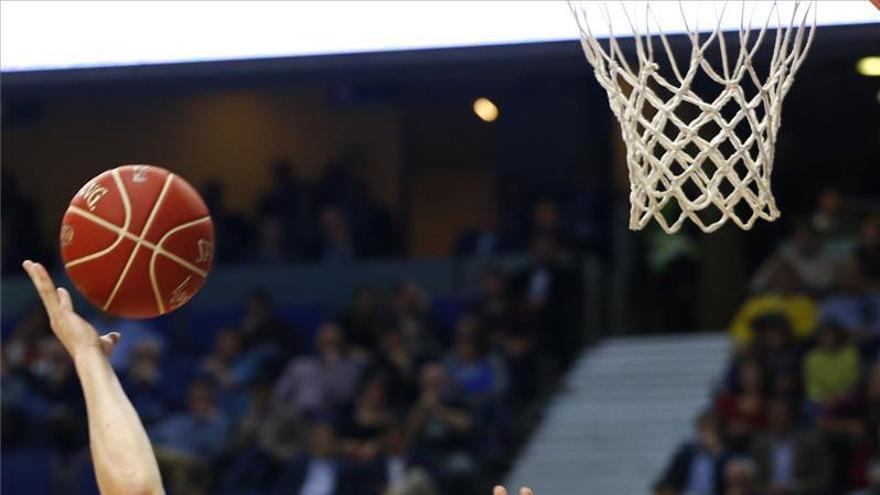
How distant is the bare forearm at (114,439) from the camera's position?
3.08 m

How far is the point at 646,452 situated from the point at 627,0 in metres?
5.18

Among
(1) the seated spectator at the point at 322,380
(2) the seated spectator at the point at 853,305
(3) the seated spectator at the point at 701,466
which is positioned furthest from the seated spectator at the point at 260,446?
(2) the seated spectator at the point at 853,305

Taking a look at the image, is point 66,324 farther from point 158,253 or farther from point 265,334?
point 265,334

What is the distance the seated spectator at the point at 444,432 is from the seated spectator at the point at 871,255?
224cm

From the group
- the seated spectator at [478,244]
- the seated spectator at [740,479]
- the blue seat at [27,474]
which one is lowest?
the blue seat at [27,474]

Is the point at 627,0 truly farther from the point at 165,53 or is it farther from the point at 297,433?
the point at 297,433

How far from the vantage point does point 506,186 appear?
1315 cm

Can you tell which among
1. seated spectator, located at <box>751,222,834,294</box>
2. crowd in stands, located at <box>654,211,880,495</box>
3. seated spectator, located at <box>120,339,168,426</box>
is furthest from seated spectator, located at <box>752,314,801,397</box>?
seated spectator, located at <box>120,339,168,426</box>

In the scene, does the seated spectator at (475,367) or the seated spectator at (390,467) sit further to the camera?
the seated spectator at (475,367)

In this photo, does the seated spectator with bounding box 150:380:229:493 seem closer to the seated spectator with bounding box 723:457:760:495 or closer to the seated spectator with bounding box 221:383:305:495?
the seated spectator with bounding box 221:383:305:495

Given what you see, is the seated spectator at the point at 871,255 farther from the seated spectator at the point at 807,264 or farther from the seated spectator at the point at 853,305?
the seated spectator at the point at 807,264

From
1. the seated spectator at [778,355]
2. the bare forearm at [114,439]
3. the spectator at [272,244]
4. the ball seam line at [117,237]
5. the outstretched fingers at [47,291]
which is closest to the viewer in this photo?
the bare forearm at [114,439]

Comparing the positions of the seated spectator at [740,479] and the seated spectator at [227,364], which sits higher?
the seated spectator at [227,364]

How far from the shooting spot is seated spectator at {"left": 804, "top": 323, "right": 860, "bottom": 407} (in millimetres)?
8805
